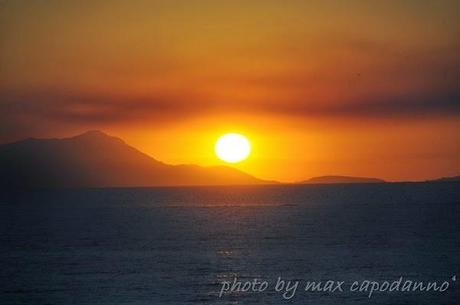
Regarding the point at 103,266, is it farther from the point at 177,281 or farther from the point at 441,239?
the point at 441,239

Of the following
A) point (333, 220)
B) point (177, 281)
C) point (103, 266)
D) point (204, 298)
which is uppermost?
point (333, 220)

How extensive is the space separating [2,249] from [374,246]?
55.1 m

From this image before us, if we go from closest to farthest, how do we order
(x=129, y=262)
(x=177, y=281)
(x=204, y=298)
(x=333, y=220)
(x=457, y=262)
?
(x=204, y=298) → (x=177, y=281) → (x=457, y=262) → (x=129, y=262) → (x=333, y=220)

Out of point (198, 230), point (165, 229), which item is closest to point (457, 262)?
point (198, 230)

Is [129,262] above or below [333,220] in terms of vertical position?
below

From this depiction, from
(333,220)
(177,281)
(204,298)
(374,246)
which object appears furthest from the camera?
(333,220)

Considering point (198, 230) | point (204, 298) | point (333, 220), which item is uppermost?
point (333, 220)

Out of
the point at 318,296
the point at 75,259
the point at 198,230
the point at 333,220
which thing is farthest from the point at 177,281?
the point at 333,220

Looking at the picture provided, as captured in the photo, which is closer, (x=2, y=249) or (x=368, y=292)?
(x=368, y=292)

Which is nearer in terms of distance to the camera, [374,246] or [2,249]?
[374,246]

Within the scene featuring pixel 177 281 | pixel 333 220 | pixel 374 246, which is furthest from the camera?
pixel 333 220

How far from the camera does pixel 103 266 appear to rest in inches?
3167

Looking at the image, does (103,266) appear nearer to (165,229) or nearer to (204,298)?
(204,298)

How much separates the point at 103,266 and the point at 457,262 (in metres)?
41.1
